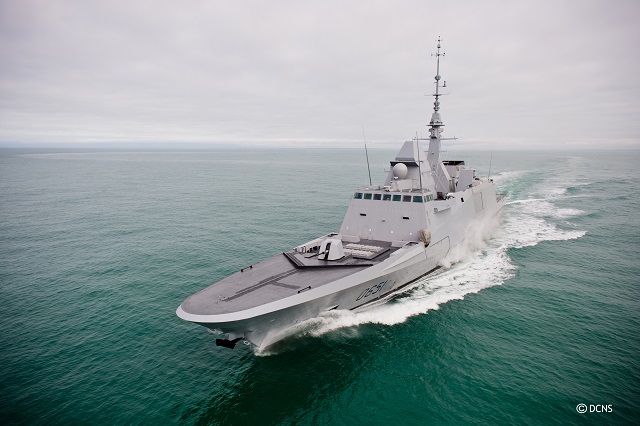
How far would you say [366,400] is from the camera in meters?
11.5

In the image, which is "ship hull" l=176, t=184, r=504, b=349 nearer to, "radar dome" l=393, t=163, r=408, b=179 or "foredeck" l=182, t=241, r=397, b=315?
"foredeck" l=182, t=241, r=397, b=315

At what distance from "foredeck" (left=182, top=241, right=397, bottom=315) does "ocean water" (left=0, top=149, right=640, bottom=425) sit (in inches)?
81.3

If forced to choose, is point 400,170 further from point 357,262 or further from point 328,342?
point 328,342

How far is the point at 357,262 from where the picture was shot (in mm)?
16281

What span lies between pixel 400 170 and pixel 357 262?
8.98 m

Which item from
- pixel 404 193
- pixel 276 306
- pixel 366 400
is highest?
pixel 404 193

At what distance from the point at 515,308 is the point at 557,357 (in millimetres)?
3938

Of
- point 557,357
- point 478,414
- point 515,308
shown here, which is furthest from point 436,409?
point 515,308

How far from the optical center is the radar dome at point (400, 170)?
22750mm

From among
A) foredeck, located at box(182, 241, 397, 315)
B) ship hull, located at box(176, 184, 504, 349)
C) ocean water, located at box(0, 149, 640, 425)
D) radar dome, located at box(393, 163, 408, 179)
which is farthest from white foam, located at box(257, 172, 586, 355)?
radar dome, located at box(393, 163, 408, 179)

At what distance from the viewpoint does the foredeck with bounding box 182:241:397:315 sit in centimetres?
1276

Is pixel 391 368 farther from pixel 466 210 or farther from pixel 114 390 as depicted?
A: pixel 466 210

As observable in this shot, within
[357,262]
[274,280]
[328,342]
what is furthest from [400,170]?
[328,342]

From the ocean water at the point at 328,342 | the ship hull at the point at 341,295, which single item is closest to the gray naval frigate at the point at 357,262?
the ship hull at the point at 341,295
